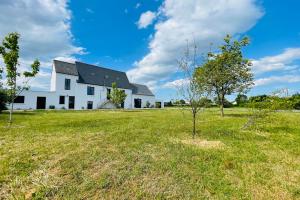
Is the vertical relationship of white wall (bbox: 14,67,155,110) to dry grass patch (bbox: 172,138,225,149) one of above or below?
above

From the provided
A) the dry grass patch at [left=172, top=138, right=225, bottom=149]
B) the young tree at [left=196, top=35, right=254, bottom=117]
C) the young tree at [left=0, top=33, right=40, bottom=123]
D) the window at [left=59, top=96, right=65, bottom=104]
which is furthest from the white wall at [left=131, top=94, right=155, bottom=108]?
the dry grass patch at [left=172, top=138, right=225, bottom=149]

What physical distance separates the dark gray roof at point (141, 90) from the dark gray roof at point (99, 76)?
2.40 metres

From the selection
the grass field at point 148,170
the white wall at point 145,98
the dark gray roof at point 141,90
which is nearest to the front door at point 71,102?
the white wall at point 145,98

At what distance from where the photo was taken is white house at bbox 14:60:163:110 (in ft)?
107

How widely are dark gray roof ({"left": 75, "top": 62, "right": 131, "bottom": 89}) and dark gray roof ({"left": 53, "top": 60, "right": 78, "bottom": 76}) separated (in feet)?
4.72

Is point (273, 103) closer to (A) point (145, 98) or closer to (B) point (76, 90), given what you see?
(B) point (76, 90)

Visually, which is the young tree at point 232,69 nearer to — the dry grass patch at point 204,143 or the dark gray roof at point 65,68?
the dry grass patch at point 204,143

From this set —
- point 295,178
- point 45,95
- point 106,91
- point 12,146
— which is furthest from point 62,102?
point 295,178

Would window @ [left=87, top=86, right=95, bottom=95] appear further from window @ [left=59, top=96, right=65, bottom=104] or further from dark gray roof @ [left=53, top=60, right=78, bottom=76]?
window @ [left=59, top=96, right=65, bottom=104]

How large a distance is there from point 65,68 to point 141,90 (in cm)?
2088

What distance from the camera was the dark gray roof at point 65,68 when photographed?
114ft

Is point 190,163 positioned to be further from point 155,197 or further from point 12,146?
point 12,146

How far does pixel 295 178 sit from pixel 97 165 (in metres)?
3.98

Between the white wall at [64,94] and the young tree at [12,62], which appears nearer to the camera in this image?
the young tree at [12,62]
